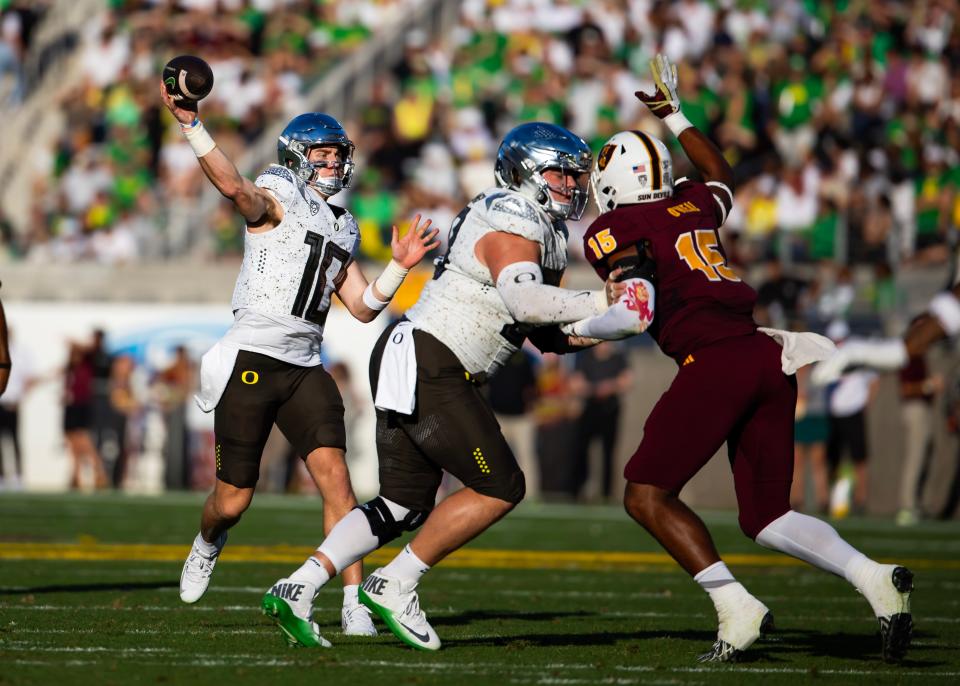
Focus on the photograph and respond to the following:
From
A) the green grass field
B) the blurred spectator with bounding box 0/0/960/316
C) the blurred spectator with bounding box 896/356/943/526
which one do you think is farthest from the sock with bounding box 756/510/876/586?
the blurred spectator with bounding box 0/0/960/316

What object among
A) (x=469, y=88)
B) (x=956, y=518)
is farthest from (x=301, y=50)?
(x=956, y=518)

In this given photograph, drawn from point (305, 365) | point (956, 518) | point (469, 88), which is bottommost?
point (956, 518)

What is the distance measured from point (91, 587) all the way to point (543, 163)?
12.0 feet

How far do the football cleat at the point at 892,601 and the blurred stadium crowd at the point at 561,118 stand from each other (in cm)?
980

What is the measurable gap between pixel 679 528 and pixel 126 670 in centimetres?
202

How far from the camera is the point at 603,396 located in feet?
59.4

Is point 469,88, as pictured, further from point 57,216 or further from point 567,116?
point 57,216

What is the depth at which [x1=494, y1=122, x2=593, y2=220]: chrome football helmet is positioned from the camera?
6.58 metres

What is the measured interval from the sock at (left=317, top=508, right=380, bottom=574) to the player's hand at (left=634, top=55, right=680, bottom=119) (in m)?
2.13

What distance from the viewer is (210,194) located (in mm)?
20719

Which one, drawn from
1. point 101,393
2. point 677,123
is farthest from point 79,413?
point 677,123

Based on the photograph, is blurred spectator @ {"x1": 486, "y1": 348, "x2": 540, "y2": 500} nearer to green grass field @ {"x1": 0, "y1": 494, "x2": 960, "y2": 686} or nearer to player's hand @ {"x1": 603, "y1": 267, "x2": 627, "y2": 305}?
green grass field @ {"x1": 0, "y1": 494, "x2": 960, "y2": 686}

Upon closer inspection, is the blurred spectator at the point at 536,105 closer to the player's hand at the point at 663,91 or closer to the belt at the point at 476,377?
the player's hand at the point at 663,91

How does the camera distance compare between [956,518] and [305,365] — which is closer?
[305,365]
